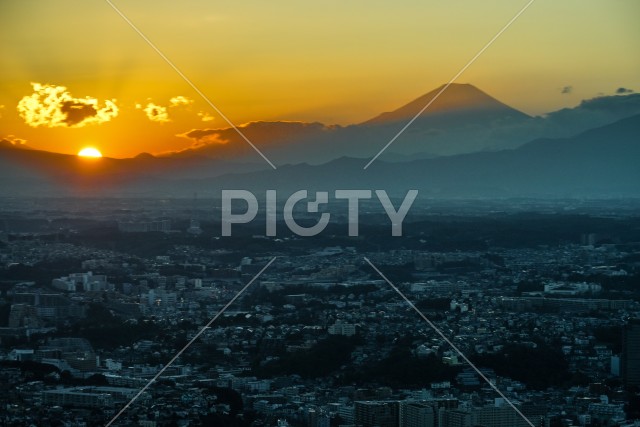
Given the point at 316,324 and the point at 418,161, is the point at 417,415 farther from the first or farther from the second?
the point at 418,161

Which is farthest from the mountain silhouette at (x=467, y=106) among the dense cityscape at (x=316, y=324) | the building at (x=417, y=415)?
the building at (x=417, y=415)

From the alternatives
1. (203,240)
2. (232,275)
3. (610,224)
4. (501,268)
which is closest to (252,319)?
(232,275)

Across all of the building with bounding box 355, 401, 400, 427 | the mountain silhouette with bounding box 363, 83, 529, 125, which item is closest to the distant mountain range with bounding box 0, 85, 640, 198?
the mountain silhouette with bounding box 363, 83, 529, 125

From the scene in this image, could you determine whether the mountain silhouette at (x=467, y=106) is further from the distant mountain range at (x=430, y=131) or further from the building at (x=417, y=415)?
the building at (x=417, y=415)

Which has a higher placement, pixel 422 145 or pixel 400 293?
pixel 422 145

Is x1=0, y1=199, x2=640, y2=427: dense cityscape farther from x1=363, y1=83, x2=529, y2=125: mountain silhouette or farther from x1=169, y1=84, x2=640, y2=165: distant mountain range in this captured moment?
x1=363, y1=83, x2=529, y2=125: mountain silhouette

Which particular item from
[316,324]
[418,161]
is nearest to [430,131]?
[418,161]

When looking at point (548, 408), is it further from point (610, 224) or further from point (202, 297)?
point (610, 224)

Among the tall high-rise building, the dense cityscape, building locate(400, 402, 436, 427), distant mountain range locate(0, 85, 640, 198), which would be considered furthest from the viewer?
Result: distant mountain range locate(0, 85, 640, 198)
